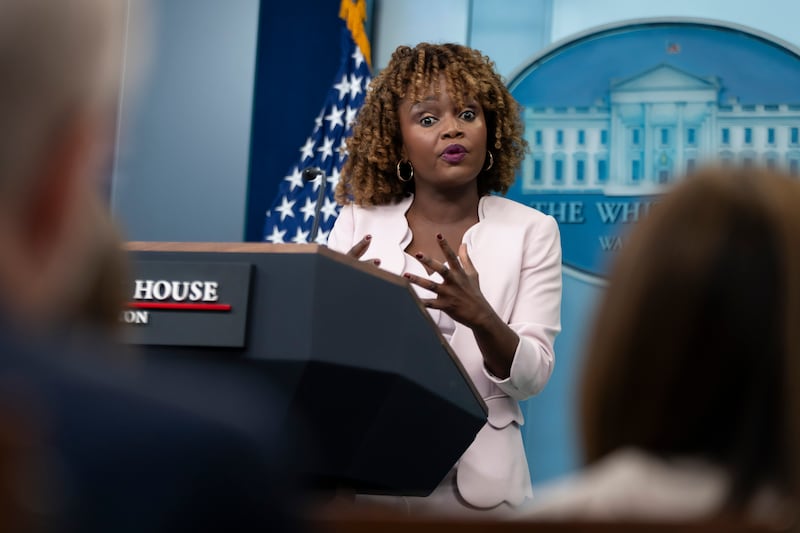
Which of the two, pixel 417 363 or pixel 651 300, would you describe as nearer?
pixel 651 300

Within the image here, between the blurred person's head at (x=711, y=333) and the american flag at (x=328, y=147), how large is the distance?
3308 mm

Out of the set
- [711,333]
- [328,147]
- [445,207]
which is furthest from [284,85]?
[711,333]

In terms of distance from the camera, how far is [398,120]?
2812 millimetres

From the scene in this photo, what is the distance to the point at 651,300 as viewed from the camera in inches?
28.9

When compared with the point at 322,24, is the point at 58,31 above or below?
below

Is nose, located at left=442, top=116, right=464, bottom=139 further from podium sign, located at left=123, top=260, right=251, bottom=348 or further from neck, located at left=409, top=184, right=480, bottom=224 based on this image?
podium sign, located at left=123, top=260, right=251, bottom=348

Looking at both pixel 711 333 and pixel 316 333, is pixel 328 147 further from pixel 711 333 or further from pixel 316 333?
pixel 711 333

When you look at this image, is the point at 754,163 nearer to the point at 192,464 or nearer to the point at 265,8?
the point at 192,464

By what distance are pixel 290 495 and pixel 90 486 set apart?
0.08m

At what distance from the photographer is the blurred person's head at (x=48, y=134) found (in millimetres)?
456

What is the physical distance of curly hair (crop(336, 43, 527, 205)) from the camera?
2.72m

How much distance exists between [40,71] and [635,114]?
375 cm

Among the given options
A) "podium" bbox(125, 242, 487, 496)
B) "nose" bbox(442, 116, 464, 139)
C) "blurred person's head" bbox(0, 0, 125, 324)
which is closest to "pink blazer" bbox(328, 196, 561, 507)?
"nose" bbox(442, 116, 464, 139)

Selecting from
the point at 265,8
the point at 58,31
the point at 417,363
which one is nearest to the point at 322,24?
the point at 265,8
